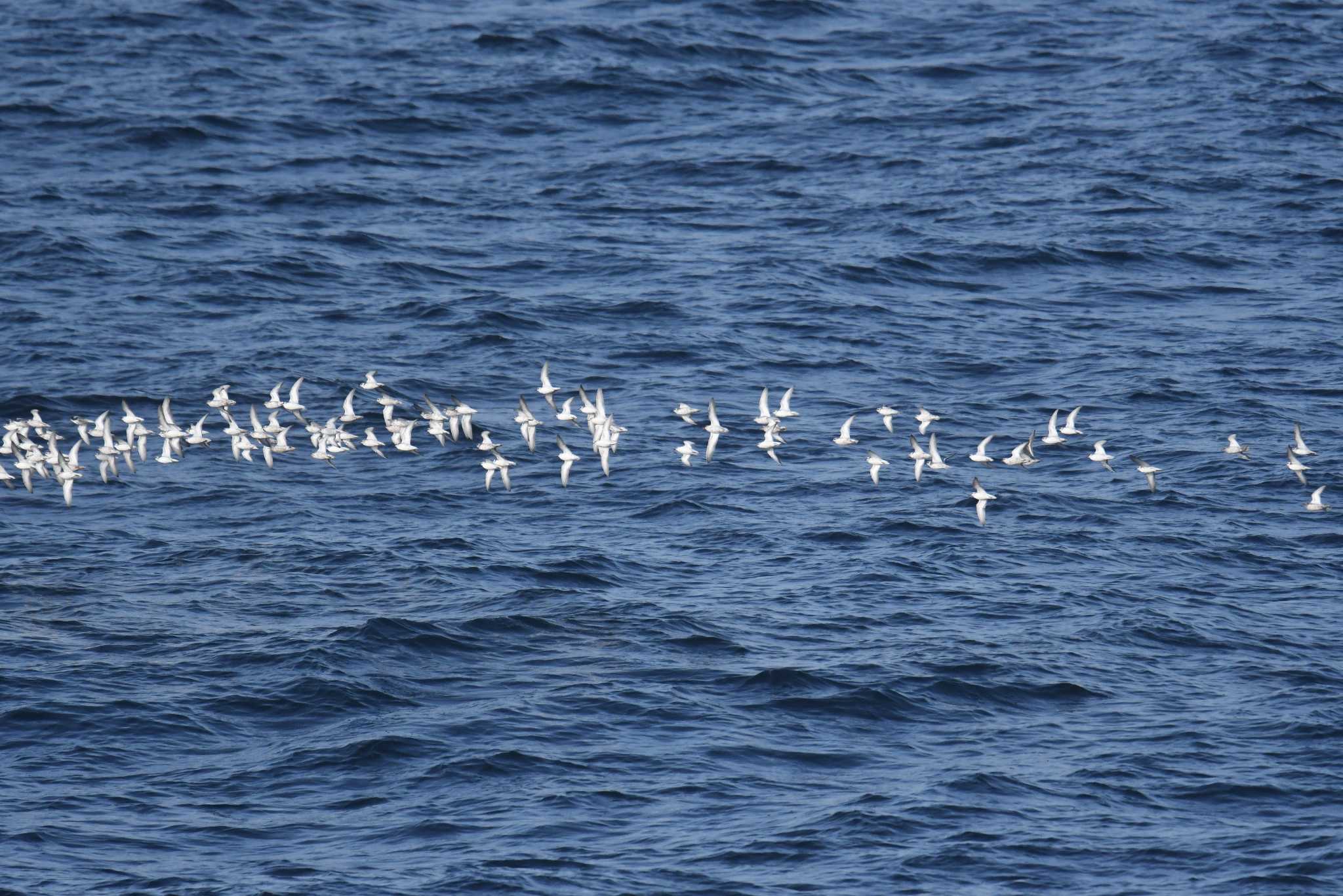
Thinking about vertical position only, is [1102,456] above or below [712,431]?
below

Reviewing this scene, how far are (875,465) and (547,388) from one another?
9654mm

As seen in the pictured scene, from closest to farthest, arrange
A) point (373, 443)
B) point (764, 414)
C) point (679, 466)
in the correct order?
point (764, 414) < point (373, 443) < point (679, 466)

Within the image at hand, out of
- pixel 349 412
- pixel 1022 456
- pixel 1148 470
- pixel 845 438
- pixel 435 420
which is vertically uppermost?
pixel 349 412

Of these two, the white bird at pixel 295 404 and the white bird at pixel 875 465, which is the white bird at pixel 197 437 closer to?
the white bird at pixel 295 404

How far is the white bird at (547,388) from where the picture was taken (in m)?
59.8

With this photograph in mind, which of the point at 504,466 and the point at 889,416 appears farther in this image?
the point at 889,416

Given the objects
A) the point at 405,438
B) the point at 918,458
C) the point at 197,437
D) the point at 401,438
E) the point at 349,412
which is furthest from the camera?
the point at 349,412

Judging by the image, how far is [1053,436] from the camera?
194 feet

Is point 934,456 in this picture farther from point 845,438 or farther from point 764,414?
point 764,414

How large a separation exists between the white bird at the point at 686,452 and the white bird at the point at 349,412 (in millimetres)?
9529

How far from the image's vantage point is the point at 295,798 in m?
45.4

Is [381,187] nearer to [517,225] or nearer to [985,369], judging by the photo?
[517,225]

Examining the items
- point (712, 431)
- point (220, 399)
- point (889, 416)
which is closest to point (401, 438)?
point (220, 399)

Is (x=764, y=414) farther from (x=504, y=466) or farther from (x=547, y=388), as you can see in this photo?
(x=504, y=466)
